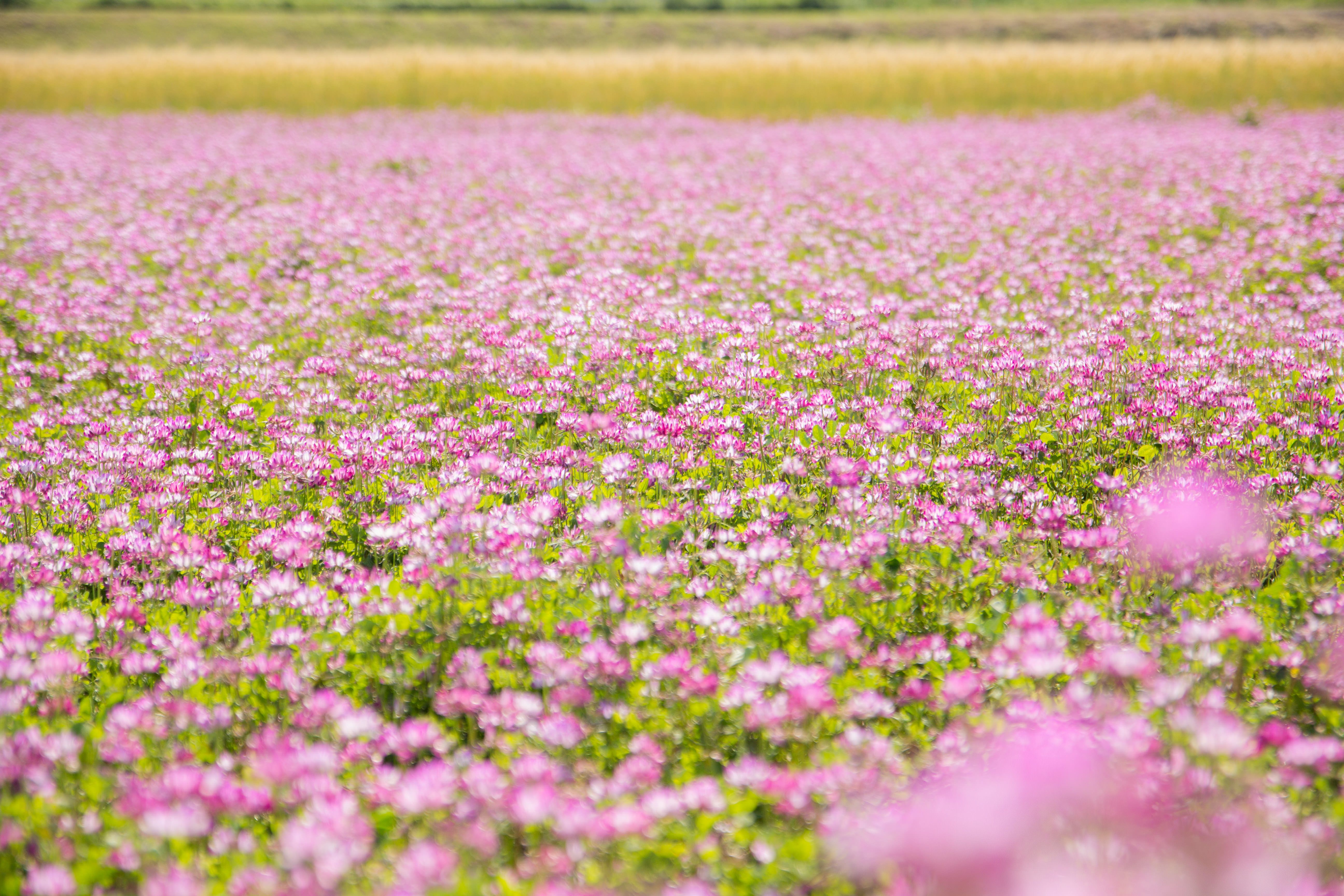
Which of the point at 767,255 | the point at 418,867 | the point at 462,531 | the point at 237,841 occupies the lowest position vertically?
the point at 237,841

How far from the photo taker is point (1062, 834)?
212cm

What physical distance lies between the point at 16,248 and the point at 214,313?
4340mm

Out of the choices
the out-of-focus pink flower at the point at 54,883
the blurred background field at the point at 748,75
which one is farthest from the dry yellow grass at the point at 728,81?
the out-of-focus pink flower at the point at 54,883

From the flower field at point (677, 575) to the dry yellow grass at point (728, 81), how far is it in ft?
67.8

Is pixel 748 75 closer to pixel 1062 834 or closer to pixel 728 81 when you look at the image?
pixel 728 81

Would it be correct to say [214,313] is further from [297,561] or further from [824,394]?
[824,394]

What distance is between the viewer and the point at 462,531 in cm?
349

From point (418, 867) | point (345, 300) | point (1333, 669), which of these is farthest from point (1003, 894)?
point (345, 300)

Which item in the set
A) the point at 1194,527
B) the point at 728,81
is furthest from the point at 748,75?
the point at 1194,527

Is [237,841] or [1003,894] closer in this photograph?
[1003,894]

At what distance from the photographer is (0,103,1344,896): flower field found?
7.43 ft

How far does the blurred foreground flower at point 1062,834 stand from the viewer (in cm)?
161

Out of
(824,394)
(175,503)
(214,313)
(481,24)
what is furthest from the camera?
(481,24)

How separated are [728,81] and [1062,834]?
31.1m
